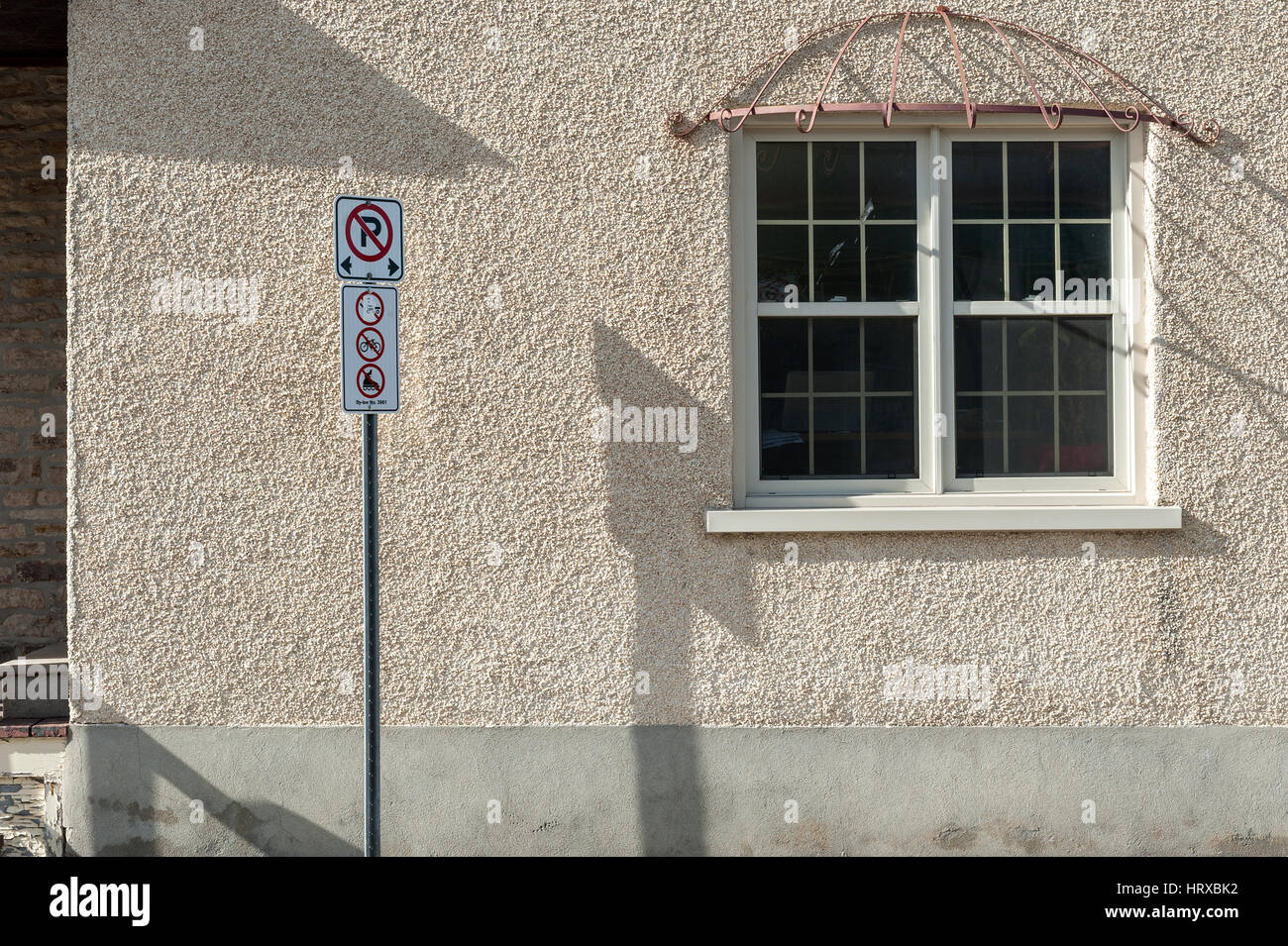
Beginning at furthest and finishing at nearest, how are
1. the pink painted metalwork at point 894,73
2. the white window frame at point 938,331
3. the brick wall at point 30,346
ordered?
the brick wall at point 30,346 → the white window frame at point 938,331 → the pink painted metalwork at point 894,73

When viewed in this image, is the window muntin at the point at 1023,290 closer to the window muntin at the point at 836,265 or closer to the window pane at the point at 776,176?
the window muntin at the point at 836,265

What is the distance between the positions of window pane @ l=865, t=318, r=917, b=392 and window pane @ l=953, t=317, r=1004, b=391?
7.9 inches

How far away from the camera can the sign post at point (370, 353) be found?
378 cm

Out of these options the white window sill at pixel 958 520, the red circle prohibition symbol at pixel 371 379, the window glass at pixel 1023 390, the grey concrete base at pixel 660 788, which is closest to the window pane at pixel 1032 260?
the window glass at pixel 1023 390

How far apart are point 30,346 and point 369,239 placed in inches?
141

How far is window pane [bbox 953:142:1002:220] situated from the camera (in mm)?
4910

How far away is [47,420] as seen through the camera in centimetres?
631

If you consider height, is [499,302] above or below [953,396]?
above

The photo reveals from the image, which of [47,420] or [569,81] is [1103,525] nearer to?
[569,81]

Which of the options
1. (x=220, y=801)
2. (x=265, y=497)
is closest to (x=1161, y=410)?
(x=265, y=497)

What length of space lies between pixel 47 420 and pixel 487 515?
3.23 metres

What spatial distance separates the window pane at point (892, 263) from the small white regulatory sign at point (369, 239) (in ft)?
7.12

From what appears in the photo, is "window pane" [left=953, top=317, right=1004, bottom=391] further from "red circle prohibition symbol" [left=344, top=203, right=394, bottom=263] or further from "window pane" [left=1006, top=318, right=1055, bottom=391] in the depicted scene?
"red circle prohibition symbol" [left=344, top=203, right=394, bottom=263]

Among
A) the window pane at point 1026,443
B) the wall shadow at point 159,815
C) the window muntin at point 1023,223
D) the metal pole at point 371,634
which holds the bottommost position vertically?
the wall shadow at point 159,815
